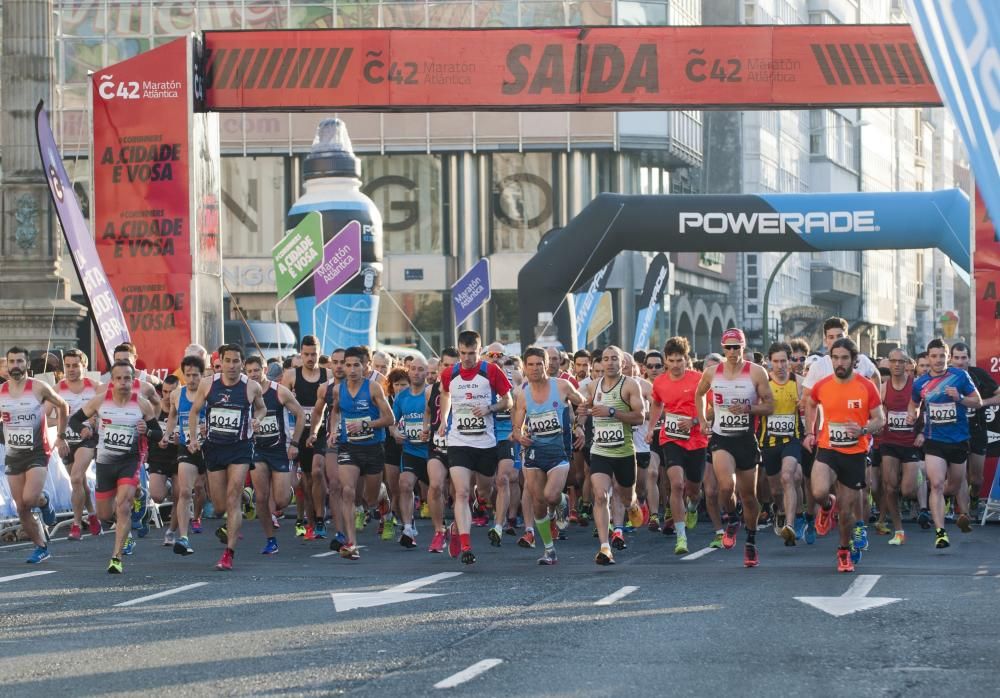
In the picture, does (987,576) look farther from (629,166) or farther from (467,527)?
(629,166)

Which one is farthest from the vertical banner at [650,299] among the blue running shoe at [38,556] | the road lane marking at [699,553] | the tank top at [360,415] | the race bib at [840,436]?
the race bib at [840,436]

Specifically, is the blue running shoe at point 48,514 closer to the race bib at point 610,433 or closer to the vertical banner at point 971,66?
the race bib at point 610,433

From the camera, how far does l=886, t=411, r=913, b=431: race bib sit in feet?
60.0

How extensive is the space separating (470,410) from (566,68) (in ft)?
28.8

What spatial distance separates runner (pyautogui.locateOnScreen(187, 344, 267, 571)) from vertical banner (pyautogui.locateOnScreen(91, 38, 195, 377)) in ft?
26.1

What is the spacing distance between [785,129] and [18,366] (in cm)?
7729

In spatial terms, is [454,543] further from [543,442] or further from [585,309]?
[585,309]

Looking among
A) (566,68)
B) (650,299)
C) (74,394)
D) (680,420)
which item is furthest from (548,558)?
(650,299)

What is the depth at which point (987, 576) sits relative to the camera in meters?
13.8

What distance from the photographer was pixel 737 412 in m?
15.3

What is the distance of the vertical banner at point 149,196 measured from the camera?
23.1 metres

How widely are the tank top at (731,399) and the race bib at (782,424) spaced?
5.28 feet

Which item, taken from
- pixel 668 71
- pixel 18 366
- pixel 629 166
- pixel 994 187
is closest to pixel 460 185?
pixel 629 166

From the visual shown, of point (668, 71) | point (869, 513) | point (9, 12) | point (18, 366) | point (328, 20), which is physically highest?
point (328, 20)
